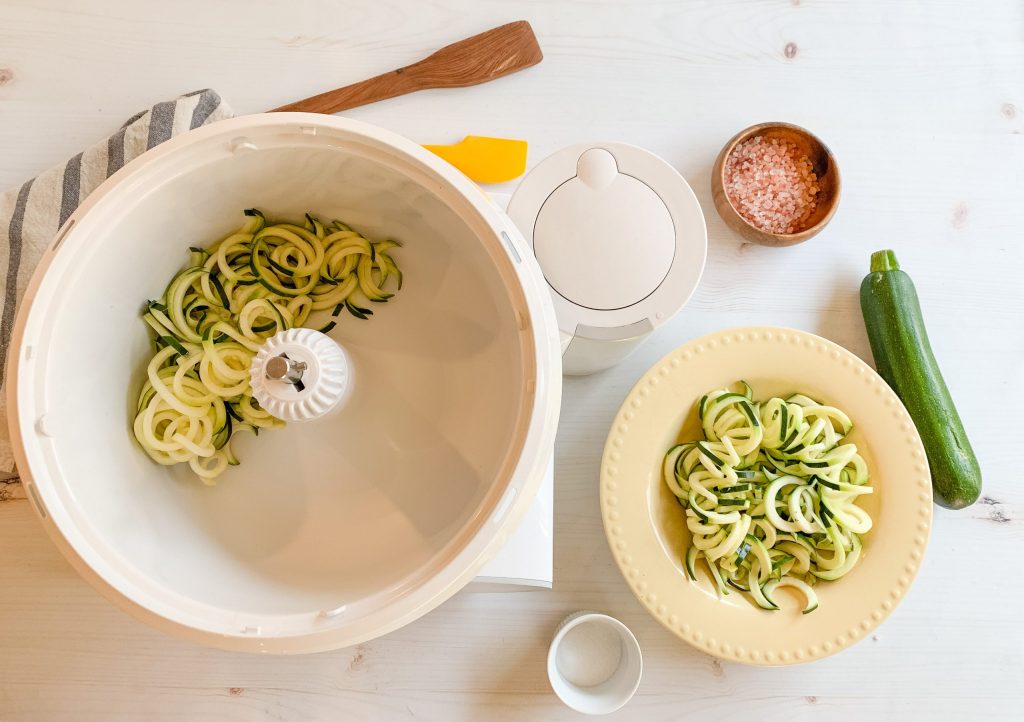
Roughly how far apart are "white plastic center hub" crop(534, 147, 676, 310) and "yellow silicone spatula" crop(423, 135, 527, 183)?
16 centimetres

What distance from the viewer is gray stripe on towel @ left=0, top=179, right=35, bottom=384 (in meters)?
0.77

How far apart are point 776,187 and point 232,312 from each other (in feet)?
2.15

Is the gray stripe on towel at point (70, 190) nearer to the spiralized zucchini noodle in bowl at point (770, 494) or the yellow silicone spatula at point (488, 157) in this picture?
the yellow silicone spatula at point (488, 157)

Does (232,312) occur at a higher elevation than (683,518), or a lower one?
higher

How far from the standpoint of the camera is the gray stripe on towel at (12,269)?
77 cm

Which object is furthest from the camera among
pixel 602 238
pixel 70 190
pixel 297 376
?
pixel 70 190

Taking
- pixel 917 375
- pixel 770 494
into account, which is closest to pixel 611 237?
pixel 770 494

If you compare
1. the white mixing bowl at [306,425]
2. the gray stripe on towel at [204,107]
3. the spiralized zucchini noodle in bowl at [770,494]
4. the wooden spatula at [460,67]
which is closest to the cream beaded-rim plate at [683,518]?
the spiralized zucchini noodle in bowl at [770,494]

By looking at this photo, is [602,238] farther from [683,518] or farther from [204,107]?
[204,107]

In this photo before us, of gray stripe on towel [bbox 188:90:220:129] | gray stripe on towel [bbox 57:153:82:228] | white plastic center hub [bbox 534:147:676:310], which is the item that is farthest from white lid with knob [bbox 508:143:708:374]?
gray stripe on towel [bbox 57:153:82:228]

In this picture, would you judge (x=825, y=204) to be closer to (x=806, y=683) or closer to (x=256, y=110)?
(x=806, y=683)

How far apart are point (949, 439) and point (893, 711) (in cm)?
35

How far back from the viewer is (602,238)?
2.29 ft

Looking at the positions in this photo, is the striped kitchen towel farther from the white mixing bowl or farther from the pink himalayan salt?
the pink himalayan salt
